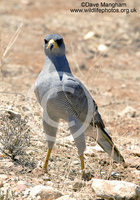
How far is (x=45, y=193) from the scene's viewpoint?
3.39m

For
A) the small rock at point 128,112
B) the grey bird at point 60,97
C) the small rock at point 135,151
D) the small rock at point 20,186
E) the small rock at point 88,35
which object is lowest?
the small rock at point 135,151

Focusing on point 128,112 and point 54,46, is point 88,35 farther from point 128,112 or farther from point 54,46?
point 54,46

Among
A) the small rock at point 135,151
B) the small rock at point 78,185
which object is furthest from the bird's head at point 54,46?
the small rock at point 135,151

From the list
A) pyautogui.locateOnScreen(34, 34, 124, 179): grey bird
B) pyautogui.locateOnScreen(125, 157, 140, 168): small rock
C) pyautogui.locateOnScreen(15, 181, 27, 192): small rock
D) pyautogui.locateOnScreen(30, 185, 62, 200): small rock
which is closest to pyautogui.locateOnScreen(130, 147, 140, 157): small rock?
pyautogui.locateOnScreen(125, 157, 140, 168): small rock

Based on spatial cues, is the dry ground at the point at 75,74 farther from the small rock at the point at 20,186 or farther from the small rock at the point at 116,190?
the small rock at the point at 116,190

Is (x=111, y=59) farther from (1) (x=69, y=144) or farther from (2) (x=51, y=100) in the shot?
(2) (x=51, y=100)

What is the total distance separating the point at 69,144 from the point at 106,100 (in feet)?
8.40

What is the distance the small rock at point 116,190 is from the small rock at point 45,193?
397 millimetres

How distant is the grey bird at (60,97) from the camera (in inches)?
155

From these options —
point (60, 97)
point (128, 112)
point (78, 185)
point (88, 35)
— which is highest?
point (88, 35)

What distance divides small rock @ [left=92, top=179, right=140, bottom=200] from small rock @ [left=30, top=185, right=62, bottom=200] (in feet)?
1.30

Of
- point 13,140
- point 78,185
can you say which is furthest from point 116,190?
point 13,140

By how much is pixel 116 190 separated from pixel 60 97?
1233 mm

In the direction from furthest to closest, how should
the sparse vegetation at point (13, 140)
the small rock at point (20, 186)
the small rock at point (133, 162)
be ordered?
the small rock at point (133, 162) → the sparse vegetation at point (13, 140) → the small rock at point (20, 186)
